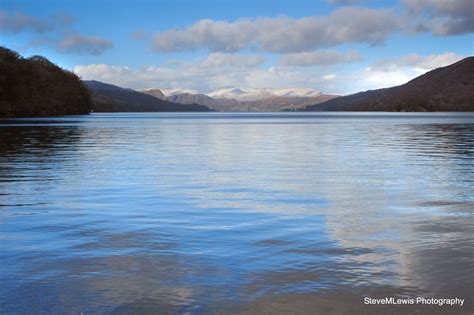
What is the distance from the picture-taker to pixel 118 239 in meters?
13.5

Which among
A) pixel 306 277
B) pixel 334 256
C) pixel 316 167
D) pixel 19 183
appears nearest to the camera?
pixel 306 277

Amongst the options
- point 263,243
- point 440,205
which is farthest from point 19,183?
point 440,205

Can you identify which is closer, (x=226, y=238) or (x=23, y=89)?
A: (x=226, y=238)

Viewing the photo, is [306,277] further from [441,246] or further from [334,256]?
[441,246]

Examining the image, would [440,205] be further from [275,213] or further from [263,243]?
[263,243]

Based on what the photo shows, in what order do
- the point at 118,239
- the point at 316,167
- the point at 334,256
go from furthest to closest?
the point at 316,167 < the point at 118,239 < the point at 334,256

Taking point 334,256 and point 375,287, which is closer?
point 375,287

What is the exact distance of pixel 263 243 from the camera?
13.0 meters

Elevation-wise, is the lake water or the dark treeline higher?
the dark treeline

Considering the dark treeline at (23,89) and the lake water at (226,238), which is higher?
the dark treeline at (23,89)

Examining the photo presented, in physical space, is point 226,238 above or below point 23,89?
below

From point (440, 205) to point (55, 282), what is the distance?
43.2 feet

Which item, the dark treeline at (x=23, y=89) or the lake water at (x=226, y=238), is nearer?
the lake water at (x=226, y=238)

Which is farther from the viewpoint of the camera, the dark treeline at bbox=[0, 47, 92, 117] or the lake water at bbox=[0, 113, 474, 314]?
the dark treeline at bbox=[0, 47, 92, 117]
